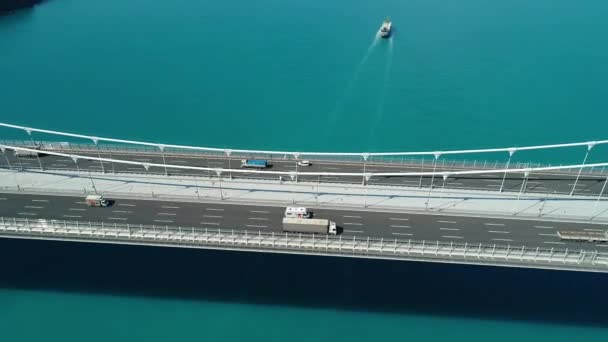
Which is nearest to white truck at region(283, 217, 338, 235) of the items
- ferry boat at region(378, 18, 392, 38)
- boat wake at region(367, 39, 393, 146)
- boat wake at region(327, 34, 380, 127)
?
boat wake at region(367, 39, 393, 146)

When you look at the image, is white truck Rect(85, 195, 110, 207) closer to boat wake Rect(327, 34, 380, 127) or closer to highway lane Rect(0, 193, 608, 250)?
highway lane Rect(0, 193, 608, 250)

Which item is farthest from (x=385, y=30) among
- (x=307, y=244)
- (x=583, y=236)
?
(x=307, y=244)

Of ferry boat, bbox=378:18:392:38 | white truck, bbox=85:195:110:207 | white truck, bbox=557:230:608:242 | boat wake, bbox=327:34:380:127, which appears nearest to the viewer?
white truck, bbox=557:230:608:242

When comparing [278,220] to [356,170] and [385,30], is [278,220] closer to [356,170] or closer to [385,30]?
[356,170]

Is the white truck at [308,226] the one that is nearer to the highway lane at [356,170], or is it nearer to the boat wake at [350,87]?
the highway lane at [356,170]

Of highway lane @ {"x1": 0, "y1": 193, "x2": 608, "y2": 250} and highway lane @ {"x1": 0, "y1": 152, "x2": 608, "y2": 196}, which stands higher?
highway lane @ {"x1": 0, "y1": 152, "x2": 608, "y2": 196}

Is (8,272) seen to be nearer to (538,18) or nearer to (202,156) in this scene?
(202,156)

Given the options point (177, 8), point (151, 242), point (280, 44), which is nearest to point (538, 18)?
point (280, 44)
